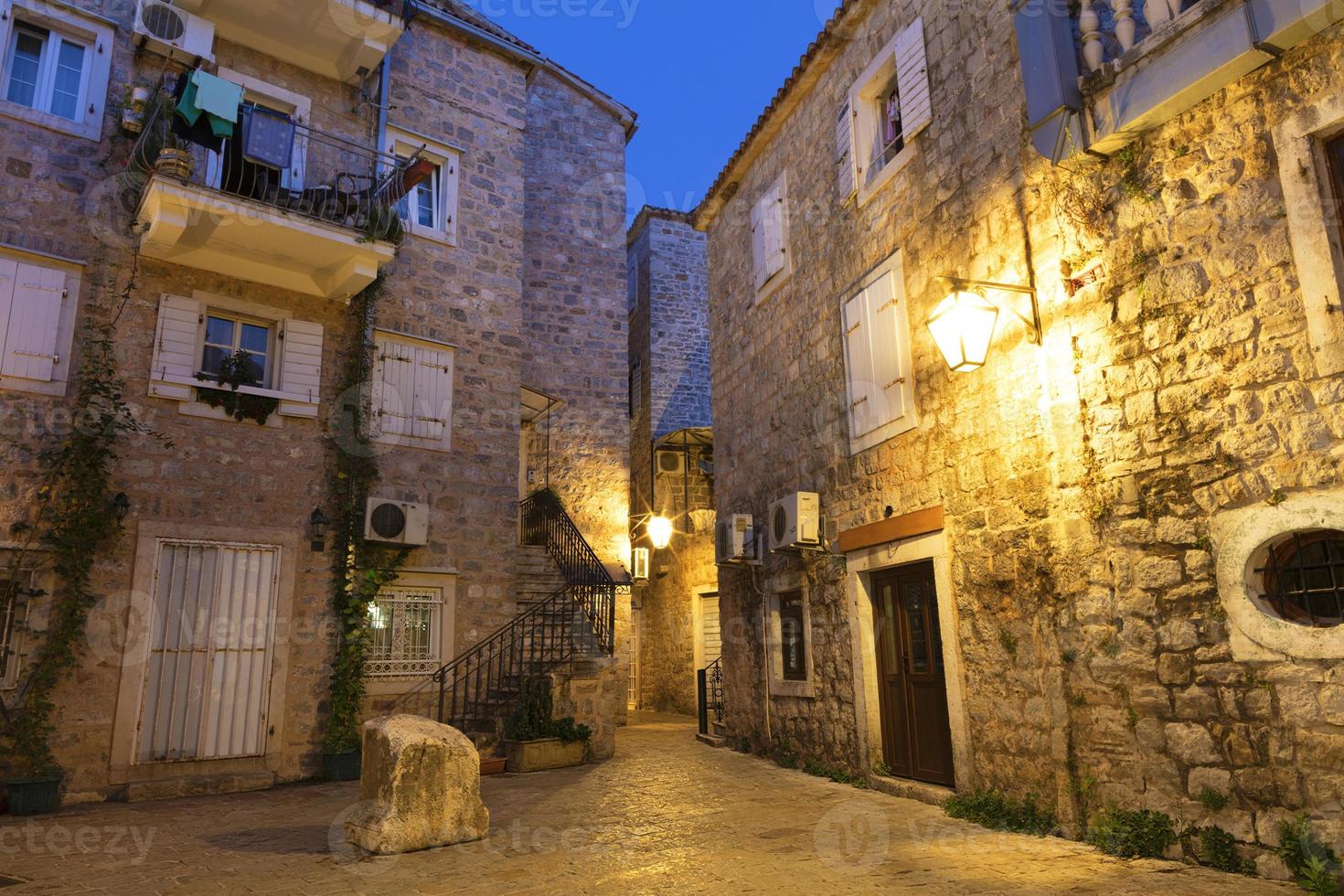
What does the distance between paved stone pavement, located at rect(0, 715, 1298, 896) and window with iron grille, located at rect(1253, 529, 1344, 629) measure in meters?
1.31

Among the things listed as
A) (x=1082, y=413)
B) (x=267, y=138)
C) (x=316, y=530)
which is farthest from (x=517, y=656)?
(x=1082, y=413)

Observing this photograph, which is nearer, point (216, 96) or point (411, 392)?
point (216, 96)

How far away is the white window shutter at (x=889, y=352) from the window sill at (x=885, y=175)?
2.97 feet

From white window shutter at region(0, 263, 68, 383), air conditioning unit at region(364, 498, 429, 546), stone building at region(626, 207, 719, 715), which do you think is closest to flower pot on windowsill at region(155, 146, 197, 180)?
white window shutter at region(0, 263, 68, 383)

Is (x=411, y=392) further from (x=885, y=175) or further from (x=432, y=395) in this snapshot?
(x=885, y=175)

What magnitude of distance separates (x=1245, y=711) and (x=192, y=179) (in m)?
10.1

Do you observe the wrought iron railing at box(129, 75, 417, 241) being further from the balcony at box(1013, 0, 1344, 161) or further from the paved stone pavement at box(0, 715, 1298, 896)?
the balcony at box(1013, 0, 1344, 161)

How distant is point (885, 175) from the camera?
25.7 feet

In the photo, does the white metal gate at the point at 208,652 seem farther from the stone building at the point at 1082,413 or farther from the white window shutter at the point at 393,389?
the stone building at the point at 1082,413

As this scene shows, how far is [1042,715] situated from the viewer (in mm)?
5559

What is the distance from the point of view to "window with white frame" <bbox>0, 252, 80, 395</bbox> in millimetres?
7727

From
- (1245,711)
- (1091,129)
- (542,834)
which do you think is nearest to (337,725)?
(542,834)

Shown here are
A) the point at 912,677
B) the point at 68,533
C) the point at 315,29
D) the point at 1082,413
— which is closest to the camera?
the point at 1082,413

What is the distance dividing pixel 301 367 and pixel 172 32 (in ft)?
12.3
